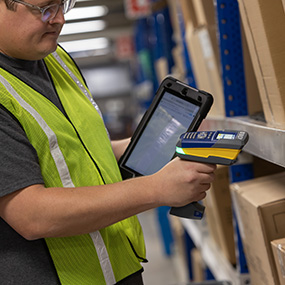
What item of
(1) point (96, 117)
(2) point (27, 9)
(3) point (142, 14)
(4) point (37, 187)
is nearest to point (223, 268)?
(1) point (96, 117)

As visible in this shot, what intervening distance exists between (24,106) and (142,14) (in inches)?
208

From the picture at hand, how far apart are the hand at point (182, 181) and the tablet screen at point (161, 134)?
0.86 ft

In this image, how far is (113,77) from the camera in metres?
21.5

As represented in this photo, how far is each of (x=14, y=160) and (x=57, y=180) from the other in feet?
0.53

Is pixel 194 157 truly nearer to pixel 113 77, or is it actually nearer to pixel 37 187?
pixel 37 187

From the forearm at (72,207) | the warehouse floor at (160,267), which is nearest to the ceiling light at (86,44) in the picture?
the warehouse floor at (160,267)

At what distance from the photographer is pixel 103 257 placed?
1.25 m

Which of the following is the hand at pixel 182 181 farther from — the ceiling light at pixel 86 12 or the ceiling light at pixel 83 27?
the ceiling light at pixel 83 27

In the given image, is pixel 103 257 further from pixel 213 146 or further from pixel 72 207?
pixel 213 146

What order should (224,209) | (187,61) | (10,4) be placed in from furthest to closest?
(187,61), (224,209), (10,4)

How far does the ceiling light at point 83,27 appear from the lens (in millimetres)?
12904

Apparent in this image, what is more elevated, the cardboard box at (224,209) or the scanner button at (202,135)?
the scanner button at (202,135)

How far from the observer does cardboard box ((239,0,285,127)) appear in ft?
3.70

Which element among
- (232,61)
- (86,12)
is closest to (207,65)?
(232,61)
